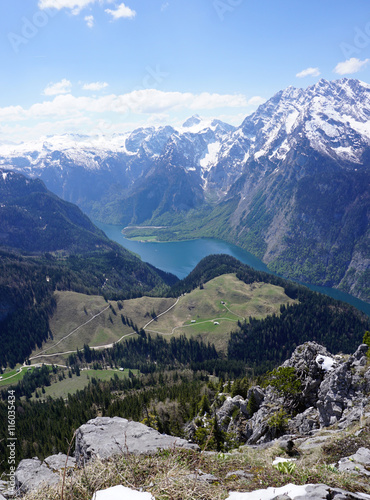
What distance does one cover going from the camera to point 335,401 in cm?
3322

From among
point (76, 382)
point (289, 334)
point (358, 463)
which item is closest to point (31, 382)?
point (76, 382)

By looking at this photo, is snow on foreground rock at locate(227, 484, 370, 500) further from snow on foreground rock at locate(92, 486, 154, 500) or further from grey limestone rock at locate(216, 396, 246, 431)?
grey limestone rock at locate(216, 396, 246, 431)

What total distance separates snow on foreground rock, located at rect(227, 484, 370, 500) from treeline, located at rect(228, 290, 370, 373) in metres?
169

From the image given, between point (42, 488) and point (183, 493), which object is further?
point (42, 488)

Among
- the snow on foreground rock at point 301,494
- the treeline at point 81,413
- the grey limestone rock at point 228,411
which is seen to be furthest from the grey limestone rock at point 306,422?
the treeline at point 81,413

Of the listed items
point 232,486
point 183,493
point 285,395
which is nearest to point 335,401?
point 285,395

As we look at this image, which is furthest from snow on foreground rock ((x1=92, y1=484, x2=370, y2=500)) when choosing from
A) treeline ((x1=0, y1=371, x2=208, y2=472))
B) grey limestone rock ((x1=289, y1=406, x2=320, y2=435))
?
treeline ((x1=0, y1=371, x2=208, y2=472))

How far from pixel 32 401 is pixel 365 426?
13446 centimetres

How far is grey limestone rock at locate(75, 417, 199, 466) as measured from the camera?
787 inches

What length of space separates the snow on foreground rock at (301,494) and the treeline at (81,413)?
50067 mm

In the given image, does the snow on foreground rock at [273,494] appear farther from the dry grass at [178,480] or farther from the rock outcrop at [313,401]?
the rock outcrop at [313,401]

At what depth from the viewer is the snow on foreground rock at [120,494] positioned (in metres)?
9.54

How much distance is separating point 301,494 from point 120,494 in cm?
599

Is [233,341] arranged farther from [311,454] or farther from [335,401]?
[311,454]
